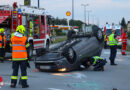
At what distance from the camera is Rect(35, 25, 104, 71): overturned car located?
1108 centimetres

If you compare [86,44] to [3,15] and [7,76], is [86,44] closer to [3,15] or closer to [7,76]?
[7,76]

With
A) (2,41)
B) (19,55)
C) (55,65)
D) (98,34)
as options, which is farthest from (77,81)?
(2,41)

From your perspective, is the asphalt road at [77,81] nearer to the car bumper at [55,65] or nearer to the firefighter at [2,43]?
the car bumper at [55,65]

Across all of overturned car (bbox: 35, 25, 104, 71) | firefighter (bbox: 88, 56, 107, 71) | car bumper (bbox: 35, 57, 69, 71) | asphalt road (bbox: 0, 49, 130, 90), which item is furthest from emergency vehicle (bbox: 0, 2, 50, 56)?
asphalt road (bbox: 0, 49, 130, 90)

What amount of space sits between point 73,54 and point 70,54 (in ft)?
0.52

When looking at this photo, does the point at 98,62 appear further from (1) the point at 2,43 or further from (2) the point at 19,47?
(1) the point at 2,43

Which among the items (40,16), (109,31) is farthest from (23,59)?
(109,31)

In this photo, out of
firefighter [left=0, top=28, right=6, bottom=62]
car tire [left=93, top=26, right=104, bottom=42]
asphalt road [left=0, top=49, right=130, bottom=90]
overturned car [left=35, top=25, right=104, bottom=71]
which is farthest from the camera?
firefighter [left=0, top=28, right=6, bottom=62]

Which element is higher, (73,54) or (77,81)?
(73,54)

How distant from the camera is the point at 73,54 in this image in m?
11.5

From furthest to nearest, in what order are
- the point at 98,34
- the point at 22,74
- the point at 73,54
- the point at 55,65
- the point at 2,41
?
the point at 2,41, the point at 98,34, the point at 73,54, the point at 55,65, the point at 22,74

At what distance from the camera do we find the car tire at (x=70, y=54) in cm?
1133

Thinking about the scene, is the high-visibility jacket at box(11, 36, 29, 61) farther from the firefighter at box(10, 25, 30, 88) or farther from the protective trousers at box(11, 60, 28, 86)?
the protective trousers at box(11, 60, 28, 86)

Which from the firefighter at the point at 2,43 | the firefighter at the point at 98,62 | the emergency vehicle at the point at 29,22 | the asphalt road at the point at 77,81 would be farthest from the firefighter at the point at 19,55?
the firefighter at the point at 2,43
